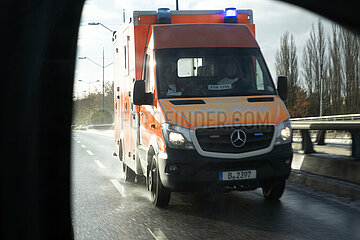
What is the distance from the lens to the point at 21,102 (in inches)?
156

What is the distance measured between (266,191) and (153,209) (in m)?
1.82

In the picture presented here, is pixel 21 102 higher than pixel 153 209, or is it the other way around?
pixel 21 102

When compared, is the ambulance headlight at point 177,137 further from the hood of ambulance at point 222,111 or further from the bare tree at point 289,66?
the bare tree at point 289,66

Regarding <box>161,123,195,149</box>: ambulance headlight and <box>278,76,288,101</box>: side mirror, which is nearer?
<box>161,123,195,149</box>: ambulance headlight

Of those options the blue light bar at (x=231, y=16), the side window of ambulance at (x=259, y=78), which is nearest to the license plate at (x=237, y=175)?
the side window of ambulance at (x=259, y=78)

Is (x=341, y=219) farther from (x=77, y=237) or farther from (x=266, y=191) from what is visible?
(x=77, y=237)

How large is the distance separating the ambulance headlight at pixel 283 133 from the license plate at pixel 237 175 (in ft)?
1.83

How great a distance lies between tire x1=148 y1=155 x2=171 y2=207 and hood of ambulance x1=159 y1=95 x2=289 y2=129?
2.83 feet

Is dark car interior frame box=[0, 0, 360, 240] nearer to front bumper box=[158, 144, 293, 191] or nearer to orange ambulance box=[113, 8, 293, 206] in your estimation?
front bumper box=[158, 144, 293, 191]

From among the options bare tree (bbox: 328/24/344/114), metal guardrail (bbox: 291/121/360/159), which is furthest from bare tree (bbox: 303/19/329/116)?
metal guardrail (bbox: 291/121/360/159)

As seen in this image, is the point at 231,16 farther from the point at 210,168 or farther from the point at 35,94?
the point at 35,94

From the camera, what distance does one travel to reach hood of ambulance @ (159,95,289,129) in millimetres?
6688

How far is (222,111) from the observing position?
675 centimetres

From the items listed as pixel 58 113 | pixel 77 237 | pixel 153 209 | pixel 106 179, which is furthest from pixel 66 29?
pixel 106 179
